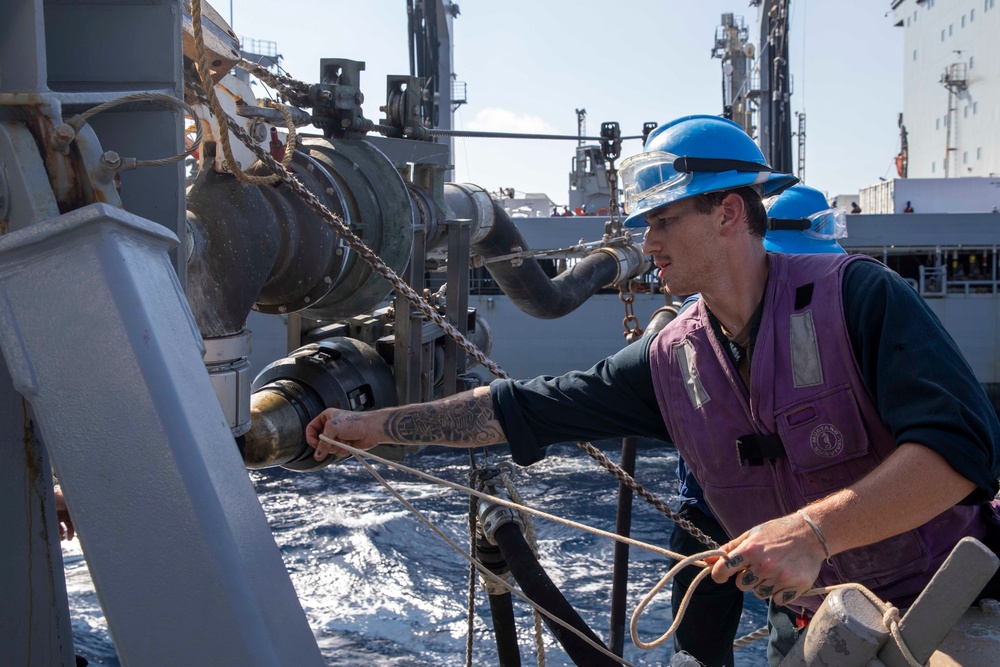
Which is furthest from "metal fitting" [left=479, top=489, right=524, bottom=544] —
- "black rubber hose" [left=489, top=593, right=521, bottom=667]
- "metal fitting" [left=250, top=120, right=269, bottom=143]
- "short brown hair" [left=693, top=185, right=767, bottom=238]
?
"metal fitting" [left=250, top=120, right=269, bottom=143]

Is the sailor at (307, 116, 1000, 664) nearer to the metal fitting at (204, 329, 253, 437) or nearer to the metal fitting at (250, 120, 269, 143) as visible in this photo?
the metal fitting at (204, 329, 253, 437)

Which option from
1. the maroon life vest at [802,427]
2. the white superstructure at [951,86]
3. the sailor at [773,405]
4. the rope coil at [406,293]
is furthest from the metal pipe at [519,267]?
the white superstructure at [951,86]

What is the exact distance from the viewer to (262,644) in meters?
1.38

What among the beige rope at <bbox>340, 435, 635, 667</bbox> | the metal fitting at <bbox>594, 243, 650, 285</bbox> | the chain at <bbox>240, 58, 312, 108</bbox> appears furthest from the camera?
the metal fitting at <bbox>594, 243, 650, 285</bbox>

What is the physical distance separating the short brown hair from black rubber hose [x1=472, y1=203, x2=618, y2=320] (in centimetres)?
299

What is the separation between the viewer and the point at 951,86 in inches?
1188

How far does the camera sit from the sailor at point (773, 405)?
1.69m

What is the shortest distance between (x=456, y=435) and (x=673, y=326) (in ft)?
2.27

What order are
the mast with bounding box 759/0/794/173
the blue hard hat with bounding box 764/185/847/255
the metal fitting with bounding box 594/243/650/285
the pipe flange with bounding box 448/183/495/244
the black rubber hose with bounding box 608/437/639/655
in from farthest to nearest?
the mast with bounding box 759/0/794/173, the metal fitting with bounding box 594/243/650/285, the pipe flange with bounding box 448/183/495/244, the black rubber hose with bounding box 608/437/639/655, the blue hard hat with bounding box 764/185/847/255

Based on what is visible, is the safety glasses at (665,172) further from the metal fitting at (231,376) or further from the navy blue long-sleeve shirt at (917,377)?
the metal fitting at (231,376)

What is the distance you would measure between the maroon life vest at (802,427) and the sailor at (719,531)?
4.02ft

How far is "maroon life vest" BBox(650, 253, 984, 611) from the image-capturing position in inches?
76.5

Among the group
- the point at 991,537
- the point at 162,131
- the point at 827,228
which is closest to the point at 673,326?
the point at 991,537

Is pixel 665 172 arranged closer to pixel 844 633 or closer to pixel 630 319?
pixel 844 633
